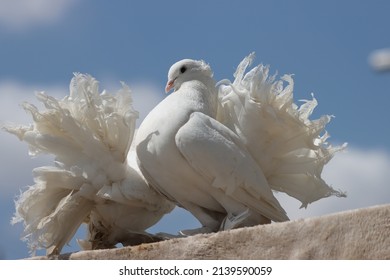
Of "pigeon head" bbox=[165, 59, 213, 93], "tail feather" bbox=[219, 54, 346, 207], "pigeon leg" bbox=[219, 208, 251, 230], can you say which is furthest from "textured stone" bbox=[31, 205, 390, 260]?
"pigeon head" bbox=[165, 59, 213, 93]

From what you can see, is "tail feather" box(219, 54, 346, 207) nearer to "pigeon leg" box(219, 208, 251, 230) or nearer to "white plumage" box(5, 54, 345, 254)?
"white plumage" box(5, 54, 345, 254)

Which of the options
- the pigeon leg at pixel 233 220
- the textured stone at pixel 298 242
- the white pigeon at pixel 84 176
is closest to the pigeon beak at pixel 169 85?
the white pigeon at pixel 84 176

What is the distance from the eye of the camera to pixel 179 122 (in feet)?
23.5

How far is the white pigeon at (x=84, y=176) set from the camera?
7.42 m

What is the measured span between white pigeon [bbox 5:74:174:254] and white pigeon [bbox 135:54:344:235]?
0.77ft

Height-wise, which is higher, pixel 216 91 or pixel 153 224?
pixel 216 91

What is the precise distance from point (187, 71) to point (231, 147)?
0.97 metres

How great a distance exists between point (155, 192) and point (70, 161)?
2.56 ft

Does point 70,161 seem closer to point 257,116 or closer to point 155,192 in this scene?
point 155,192

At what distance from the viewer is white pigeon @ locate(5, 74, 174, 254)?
7.42 meters

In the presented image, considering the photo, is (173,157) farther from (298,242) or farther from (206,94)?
(298,242)

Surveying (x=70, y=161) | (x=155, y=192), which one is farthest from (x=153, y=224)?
(x=70, y=161)

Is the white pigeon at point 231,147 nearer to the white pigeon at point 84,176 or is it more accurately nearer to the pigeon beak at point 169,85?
the pigeon beak at point 169,85
